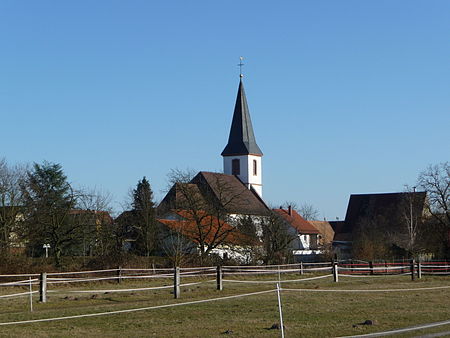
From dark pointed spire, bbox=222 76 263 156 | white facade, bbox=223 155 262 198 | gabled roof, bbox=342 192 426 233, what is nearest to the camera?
gabled roof, bbox=342 192 426 233

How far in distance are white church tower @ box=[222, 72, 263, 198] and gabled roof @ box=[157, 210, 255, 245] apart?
4392 centimetres

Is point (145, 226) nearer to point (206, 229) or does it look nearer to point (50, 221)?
point (206, 229)

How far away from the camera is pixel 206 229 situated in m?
55.8

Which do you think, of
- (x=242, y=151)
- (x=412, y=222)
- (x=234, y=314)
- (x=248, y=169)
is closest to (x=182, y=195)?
(x=412, y=222)

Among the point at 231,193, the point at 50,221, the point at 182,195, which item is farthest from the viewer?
the point at 231,193

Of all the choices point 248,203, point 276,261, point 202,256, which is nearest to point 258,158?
point 248,203

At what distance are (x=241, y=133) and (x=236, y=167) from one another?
195 inches

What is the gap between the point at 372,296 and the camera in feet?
79.7

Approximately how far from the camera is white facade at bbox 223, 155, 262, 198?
10062cm

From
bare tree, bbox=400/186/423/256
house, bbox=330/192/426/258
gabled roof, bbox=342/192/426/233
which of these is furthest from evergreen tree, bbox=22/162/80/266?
gabled roof, bbox=342/192/426/233

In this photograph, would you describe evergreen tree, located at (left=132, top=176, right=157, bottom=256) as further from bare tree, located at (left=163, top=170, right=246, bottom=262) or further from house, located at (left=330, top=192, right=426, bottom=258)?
house, located at (left=330, top=192, right=426, bottom=258)

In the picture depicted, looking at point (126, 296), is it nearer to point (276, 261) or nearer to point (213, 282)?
point (213, 282)

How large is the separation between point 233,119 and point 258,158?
693 centimetres

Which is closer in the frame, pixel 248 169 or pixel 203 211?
pixel 203 211
